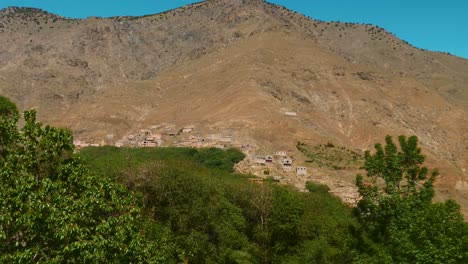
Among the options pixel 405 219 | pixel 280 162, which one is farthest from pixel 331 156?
pixel 405 219

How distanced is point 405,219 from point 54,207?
10.5m

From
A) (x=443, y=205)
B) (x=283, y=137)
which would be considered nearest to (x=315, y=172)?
(x=283, y=137)

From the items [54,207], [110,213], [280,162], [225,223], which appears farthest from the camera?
[280,162]

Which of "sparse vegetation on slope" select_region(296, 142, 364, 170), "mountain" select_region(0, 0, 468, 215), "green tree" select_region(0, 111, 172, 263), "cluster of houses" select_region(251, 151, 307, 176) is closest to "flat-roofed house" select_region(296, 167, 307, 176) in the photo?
"cluster of houses" select_region(251, 151, 307, 176)

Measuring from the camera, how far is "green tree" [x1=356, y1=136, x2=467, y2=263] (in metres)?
14.2

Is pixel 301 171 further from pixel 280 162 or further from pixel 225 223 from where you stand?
pixel 225 223

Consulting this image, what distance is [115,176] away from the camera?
39375mm

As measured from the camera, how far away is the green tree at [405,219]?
14.2 meters

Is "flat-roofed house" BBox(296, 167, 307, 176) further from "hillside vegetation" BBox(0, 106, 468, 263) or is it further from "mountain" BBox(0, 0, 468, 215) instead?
"hillside vegetation" BBox(0, 106, 468, 263)

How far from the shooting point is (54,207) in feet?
41.3

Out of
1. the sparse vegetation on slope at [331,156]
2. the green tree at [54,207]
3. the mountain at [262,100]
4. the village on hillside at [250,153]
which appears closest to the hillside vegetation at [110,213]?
the green tree at [54,207]

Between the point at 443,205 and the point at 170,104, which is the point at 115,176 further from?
the point at 170,104

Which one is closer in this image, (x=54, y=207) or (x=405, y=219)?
(x=54, y=207)

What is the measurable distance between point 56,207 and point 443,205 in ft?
38.5
